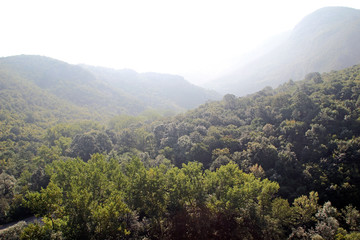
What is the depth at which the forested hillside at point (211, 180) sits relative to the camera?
3388cm

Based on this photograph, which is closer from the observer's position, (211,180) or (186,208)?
(186,208)

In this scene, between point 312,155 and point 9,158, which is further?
point 9,158

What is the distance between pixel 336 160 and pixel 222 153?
3121 centimetres

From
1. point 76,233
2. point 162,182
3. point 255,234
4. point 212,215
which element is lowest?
point 255,234

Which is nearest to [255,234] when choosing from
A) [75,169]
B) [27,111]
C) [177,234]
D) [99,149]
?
[177,234]

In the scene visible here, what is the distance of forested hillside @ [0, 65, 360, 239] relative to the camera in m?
33.9

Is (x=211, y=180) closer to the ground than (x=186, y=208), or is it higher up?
higher up

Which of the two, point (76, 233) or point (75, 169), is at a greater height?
point (75, 169)

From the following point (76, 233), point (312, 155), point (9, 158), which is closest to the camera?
point (76, 233)

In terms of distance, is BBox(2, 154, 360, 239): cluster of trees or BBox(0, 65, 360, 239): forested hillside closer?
BBox(2, 154, 360, 239): cluster of trees

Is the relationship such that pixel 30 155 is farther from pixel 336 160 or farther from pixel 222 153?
pixel 336 160

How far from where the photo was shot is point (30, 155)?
3130 inches

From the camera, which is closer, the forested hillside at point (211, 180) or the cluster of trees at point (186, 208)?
the cluster of trees at point (186, 208)

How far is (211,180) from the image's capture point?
41312mm
